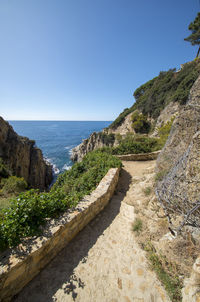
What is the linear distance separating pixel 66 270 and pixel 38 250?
0.92 metres

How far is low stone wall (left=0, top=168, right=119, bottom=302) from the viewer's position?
7.39 ft

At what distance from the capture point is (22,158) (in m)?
20.4

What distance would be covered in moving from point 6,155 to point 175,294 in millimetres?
22206

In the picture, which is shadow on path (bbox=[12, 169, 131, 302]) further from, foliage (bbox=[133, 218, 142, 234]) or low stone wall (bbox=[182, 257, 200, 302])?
low stone wall (bbox=[182, 257, 200, 302])

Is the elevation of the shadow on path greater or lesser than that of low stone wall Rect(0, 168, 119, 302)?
lesser

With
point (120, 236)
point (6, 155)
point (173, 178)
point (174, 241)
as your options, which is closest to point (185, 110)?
point (173, 178)

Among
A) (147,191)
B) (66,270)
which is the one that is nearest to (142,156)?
(147,191)

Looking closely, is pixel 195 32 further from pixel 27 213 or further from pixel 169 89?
pixel 27 213

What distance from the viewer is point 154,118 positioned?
87.1 feet

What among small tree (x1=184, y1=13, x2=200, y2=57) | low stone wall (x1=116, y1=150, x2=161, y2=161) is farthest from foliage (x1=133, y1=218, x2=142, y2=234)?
small tree (x1=184, y1=13, x2=200, y2=57)

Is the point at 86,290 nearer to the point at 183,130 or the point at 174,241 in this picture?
the point at 174,241

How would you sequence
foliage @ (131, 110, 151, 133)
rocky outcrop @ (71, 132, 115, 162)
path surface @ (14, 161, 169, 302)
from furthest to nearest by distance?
1. rocky outcrop @ (71, 132, 115, 162)
2. foliage @ (131, 110, 151, 133)
3. path surface @ (14, 161, 169, 302)

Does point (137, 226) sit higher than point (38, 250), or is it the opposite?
point (38, 250)

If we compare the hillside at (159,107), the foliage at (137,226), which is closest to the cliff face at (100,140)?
the hillside at (159,107)
